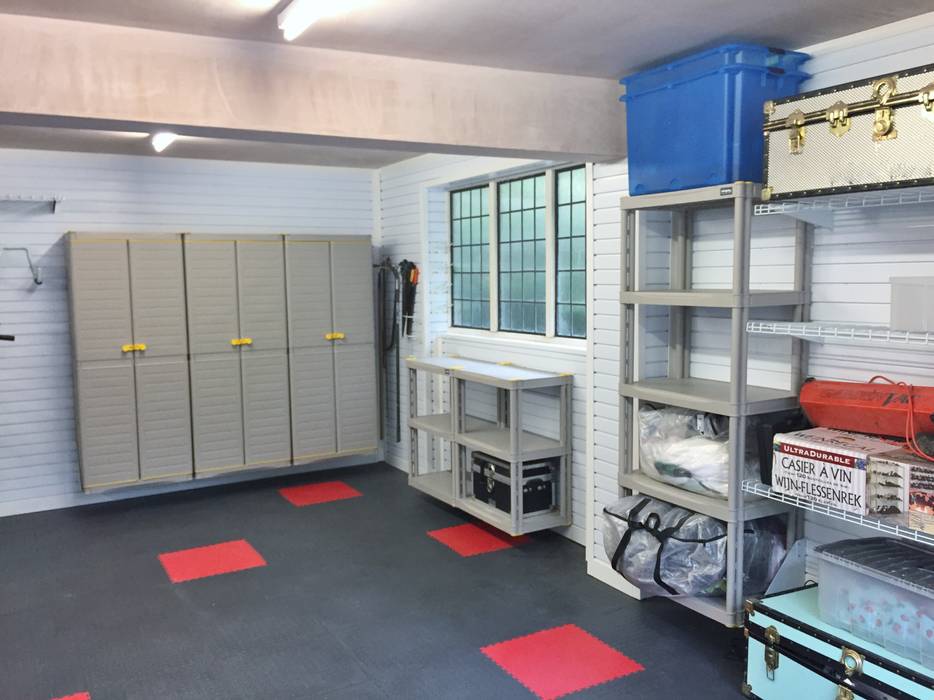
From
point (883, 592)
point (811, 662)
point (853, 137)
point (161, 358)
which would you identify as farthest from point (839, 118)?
point (161, 358)

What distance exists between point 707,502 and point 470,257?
3355mm

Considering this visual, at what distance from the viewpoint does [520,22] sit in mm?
2908

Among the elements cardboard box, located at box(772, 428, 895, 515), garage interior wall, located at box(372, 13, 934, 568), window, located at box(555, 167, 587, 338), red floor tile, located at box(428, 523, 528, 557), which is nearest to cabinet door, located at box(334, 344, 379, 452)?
garage interior wall, located at box(372, 13, 934, 568)

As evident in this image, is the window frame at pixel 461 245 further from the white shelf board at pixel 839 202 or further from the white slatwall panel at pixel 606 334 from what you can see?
the white shelf board at pixel 839 202

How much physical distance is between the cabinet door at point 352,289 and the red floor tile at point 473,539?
1999mm

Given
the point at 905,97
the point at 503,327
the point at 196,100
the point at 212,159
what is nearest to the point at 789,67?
the point at 905,97

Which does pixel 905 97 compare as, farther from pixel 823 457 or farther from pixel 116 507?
pixel 116 507

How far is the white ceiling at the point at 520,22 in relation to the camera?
2697 mm

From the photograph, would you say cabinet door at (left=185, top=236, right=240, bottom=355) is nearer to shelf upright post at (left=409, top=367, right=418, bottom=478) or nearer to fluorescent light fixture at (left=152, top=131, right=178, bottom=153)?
fluorescent light fixture at (left=152, top=131, right=178, bottom=153)

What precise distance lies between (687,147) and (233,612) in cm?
309

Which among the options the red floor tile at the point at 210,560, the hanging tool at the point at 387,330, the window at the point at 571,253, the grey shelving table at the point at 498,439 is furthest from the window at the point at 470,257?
the red floor tile at the point at 210,560

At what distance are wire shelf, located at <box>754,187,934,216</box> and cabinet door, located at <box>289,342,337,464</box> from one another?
4.08 m

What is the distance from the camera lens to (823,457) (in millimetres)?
2801

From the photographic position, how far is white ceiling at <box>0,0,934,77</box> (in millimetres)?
2697
